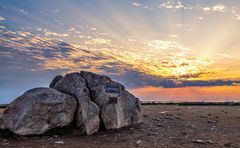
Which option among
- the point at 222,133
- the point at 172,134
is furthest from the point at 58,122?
the point at 222,133

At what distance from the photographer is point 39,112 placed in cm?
1416

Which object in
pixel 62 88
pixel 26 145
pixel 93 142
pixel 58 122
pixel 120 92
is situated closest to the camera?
pixel 26 145

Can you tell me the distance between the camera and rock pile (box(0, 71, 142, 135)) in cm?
1409

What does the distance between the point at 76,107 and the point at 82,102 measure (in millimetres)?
480

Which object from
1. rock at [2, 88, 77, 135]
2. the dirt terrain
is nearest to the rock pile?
rock at [2, 88, 77, 135]

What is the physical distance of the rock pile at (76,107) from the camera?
14.1m

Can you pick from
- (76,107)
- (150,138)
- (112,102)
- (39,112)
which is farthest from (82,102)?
(150,138)

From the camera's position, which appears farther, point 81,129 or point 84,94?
point 84,94

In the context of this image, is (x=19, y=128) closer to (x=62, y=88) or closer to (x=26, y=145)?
(x=26, y=145)

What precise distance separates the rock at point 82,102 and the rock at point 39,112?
1.81ft

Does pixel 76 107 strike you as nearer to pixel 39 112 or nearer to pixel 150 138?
pixel 39 112

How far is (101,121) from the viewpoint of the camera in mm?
16219

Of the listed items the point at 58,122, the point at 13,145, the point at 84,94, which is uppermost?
the point at 84,94

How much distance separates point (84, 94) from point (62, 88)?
5.94 feet
